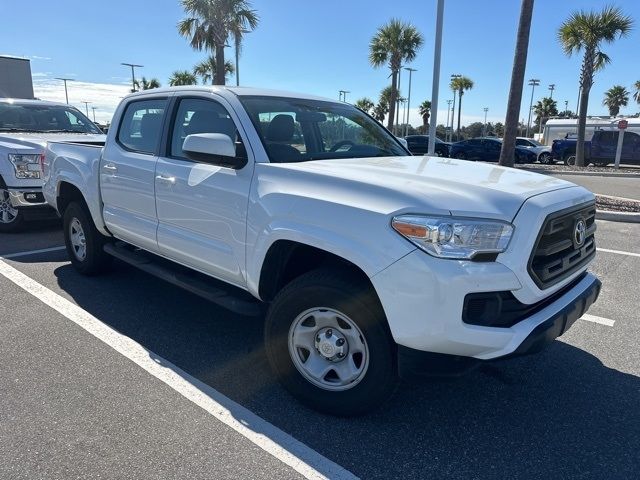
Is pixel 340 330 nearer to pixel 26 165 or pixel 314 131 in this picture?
pixel 314 131

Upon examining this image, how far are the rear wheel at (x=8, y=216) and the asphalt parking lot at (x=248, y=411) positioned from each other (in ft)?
11.1

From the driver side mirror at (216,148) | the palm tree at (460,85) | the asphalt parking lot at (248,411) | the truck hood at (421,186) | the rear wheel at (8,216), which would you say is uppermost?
the palm tree at (460,85)

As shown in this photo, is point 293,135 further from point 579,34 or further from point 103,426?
point 579,34

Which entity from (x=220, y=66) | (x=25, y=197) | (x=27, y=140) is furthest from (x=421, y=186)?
(x=220, y=66)

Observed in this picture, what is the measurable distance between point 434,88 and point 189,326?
32.3 feet

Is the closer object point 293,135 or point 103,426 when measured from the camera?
point 103,426

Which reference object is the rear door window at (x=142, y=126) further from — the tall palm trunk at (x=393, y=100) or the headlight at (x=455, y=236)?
the tall palm trunk at (x=393, y=100)

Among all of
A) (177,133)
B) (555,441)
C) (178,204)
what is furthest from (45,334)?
(555,441)

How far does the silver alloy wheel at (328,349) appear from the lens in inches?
110

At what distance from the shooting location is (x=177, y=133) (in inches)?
155

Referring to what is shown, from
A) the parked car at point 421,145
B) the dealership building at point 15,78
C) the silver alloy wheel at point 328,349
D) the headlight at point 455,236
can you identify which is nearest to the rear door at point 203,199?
the silver alloy wheel at point 328,349

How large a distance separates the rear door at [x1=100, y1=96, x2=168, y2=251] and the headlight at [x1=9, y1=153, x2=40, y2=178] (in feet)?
10.0

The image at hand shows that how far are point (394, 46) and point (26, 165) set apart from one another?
27272 millimetres

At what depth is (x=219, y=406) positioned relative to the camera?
9.92 feet
